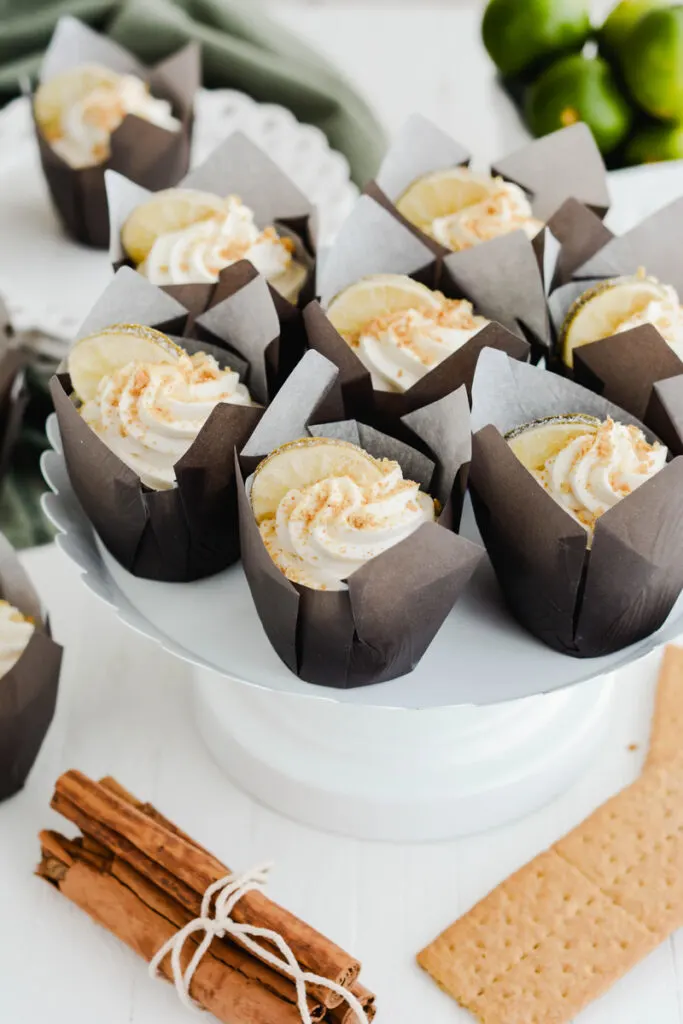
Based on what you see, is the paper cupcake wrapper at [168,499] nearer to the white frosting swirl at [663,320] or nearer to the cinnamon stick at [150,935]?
the cinnamon stick at [150,935]

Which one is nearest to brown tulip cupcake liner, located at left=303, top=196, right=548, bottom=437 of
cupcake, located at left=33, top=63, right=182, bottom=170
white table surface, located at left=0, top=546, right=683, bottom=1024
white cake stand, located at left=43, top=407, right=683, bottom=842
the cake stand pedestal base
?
white cake stand, located at left=43, top=407, right=683, bottom=842

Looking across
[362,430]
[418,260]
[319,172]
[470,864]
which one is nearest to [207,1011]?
[470,864]

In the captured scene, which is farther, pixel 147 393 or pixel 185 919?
pixel 147 393

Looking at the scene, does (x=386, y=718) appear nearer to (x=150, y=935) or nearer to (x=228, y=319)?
(x=150, y=935)

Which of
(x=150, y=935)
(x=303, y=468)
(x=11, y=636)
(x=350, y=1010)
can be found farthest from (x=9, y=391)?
(x=350, y=1010)

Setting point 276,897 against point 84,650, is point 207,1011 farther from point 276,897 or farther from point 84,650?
point 84,650

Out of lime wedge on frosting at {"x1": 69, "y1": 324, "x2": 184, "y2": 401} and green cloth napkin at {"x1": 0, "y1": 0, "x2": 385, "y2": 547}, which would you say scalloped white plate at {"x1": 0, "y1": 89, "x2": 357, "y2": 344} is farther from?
lime wedge on frosting at {"x1": 69, "y1": 324, "x2": 184, "y2": 401}

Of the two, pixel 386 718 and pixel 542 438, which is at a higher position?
pixel 542 438
